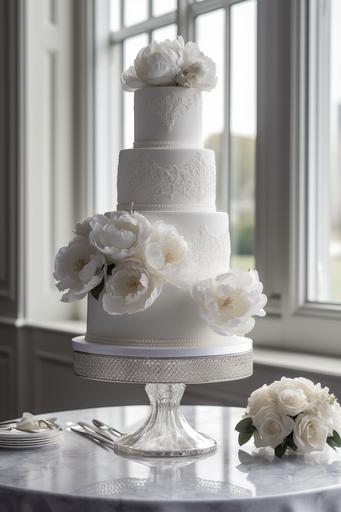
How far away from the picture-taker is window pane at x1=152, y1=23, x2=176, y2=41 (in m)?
3.40

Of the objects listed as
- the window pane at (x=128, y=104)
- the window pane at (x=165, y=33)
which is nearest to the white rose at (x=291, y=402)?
the window pane at (x=165, y=33)

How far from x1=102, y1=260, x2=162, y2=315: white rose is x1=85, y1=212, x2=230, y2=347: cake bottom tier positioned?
61mm

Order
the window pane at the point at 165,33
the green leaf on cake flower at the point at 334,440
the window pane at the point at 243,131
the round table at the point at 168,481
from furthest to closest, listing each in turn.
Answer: the window pane at the point at 165,33 < the window pane at the point at 243,131 < the green leaf on cake flower at the point at 334,440 < the round table at the point at 168,481

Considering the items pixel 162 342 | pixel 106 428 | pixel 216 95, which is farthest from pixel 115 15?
pixel 162 342

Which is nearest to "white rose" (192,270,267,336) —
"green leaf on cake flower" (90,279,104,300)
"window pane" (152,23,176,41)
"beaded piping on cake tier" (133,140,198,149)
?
"green leaf on cake flower" (90,279,104,300)

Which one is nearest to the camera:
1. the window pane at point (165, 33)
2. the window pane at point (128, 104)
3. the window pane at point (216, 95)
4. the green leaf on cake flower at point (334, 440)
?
the green leaf on cake flower at point (334, 440)

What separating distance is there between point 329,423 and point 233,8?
1760 millimetres

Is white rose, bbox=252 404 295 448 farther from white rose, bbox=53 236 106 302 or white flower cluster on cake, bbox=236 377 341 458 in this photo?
white rose, bbox=53 236 106 302

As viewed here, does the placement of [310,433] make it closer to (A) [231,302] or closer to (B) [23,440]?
(A) [231,302]

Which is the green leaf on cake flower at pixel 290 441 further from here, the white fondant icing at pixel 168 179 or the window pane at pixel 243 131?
the window pane at pixel 243 131

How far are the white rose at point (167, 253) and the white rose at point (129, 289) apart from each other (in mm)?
25

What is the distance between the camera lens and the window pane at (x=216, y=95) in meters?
3.13

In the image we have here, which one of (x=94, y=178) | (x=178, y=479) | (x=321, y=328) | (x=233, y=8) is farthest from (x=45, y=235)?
(x=178, y=479)

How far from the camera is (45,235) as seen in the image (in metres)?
3.80
